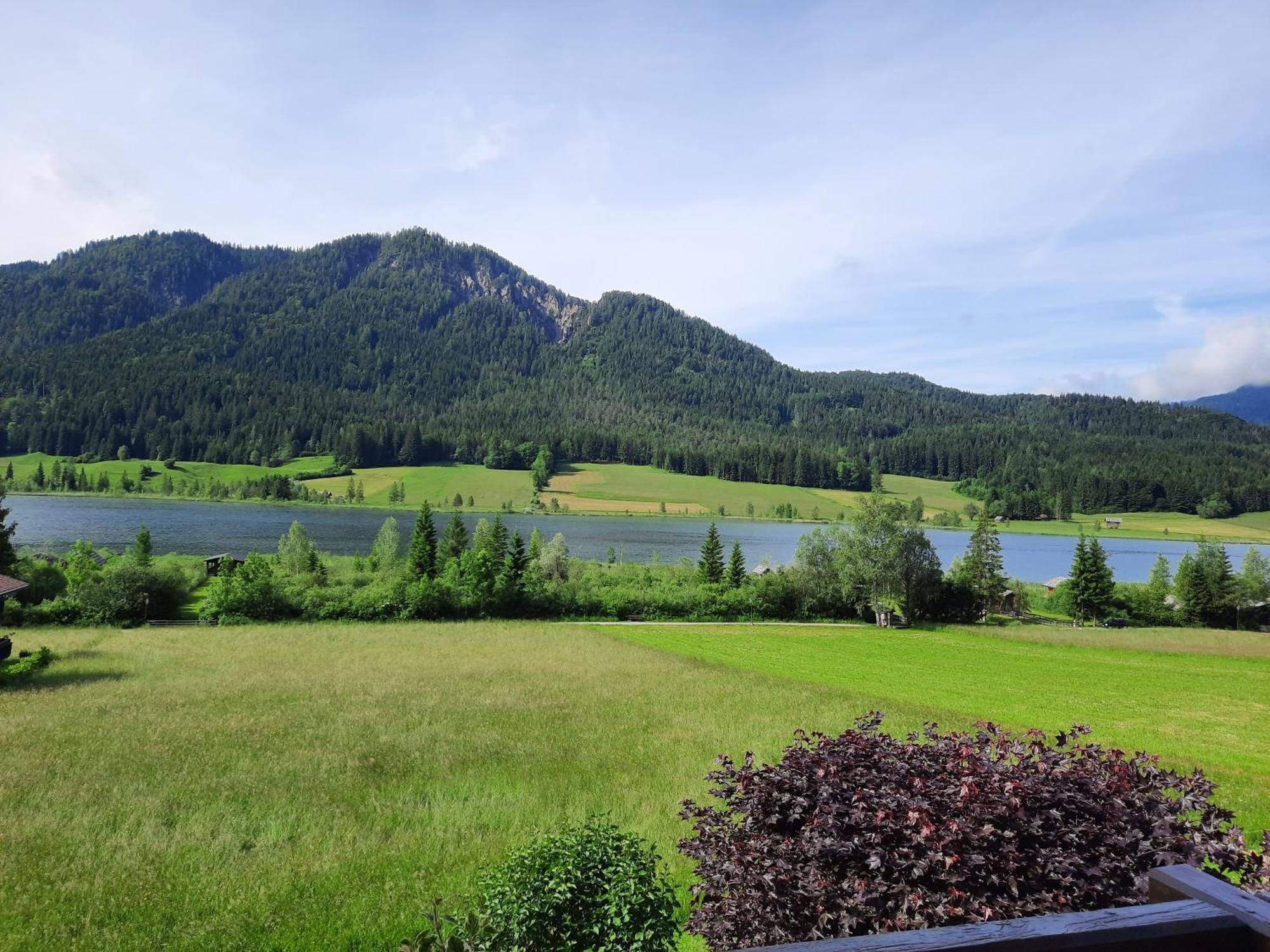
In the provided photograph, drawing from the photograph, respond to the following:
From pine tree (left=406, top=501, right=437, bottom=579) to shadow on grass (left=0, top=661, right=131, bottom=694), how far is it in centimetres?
3000

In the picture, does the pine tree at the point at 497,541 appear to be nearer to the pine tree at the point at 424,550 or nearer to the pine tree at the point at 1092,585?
the pine tree at the point at 424,550

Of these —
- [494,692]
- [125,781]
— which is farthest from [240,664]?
[125,781]

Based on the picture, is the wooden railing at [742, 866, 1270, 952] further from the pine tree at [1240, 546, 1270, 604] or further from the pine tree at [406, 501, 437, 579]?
the pine tree at [1240, 546, 1270, 604]

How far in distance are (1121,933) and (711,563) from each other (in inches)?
2692

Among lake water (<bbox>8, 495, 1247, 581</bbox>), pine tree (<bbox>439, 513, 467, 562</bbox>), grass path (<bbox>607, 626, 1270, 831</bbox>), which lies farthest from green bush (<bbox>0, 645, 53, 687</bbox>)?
lake water (<bbox>8, 495, 1247, 581</bbox>)

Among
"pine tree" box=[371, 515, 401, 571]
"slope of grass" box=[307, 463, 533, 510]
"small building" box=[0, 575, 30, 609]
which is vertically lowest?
"pine tree" box=[371, 515, 401, 571]

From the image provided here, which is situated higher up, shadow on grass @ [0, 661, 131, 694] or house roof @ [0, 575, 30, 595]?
house roof @ [0, 575, 30, 595]

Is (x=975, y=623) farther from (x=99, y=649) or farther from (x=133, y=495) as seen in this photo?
(x=133, y=495)

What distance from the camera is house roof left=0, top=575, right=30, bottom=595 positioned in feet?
86.1

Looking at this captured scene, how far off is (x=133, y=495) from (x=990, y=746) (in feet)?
659

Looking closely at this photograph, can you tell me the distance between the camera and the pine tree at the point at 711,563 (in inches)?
2682

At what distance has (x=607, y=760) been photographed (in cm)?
1588

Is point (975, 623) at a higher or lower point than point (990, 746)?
lower

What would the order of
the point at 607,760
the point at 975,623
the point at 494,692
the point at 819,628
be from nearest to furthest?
the point at 607,760
the point at 494,692
the point at 819,628
the point at 975,623
